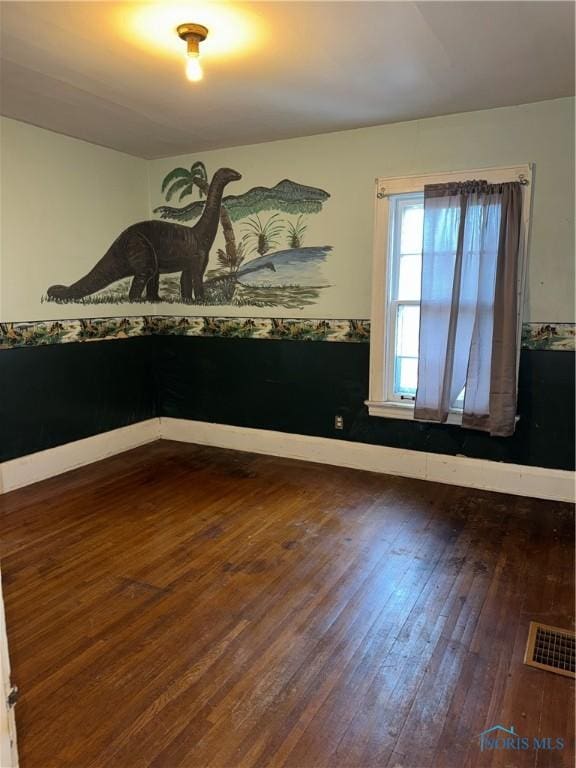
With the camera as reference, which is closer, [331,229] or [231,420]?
[331,229]

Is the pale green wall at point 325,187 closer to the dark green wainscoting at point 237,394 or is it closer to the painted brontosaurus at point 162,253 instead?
the painted brontosaurus at point 162,253

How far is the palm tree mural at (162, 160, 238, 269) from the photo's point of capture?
14.7 ft

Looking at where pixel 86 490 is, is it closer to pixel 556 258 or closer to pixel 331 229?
pixel 331 229

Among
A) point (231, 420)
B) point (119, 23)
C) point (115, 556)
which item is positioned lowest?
point (115, 556)

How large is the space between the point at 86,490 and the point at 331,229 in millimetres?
2719

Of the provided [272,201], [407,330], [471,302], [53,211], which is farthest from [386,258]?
[53,211]

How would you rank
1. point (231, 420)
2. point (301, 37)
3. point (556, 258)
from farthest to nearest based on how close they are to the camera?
point (231, 420) < point (556, 258) < point (301, 37)

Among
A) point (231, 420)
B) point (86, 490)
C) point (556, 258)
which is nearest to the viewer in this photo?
point (556, 258)

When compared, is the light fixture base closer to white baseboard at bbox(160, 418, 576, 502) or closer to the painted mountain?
the painted mountain

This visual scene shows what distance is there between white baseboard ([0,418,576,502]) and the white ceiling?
2.42 m

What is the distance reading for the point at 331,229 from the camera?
13.3 ft

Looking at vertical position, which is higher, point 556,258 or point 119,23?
point 119,23

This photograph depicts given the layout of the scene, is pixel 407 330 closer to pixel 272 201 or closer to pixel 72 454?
pixel 272 201

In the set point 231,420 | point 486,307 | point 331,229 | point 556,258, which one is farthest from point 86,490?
point 556,258
